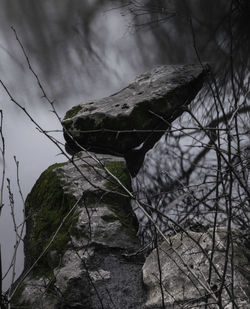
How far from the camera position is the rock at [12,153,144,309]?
2.35 metres

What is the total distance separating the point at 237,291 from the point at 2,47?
663cm

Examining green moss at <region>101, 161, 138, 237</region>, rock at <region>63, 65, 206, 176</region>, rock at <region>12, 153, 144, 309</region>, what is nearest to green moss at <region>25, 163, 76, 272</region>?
rock at <region>12, 153, 144, 309</region>

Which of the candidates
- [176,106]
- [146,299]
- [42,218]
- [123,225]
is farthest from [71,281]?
[176,106]

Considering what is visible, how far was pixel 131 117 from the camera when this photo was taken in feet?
13.8

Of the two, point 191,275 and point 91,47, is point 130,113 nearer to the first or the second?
point 191,275

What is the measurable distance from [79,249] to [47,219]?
1.70ft

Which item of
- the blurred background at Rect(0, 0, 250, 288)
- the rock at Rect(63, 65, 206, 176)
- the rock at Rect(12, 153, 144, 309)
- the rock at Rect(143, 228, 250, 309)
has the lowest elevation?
the rock at Rect(143, 228, 250, 309)

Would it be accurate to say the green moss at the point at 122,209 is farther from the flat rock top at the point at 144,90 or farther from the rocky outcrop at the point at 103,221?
the flat rock top at the point at 144,90

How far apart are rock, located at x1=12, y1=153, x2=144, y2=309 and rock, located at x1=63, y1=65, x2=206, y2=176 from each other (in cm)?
56

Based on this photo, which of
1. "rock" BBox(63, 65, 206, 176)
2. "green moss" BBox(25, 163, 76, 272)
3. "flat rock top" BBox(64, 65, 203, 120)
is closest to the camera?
"green moss" BBox(25, 163, 76, 272)

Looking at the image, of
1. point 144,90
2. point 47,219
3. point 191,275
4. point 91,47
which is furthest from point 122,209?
point 91,47

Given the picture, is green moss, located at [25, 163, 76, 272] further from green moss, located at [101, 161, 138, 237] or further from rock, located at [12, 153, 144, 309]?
green moss, located at [101, 161, 138, 237]

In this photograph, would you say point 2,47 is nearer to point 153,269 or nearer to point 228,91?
point 228,91

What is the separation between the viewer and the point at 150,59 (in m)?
6.87
